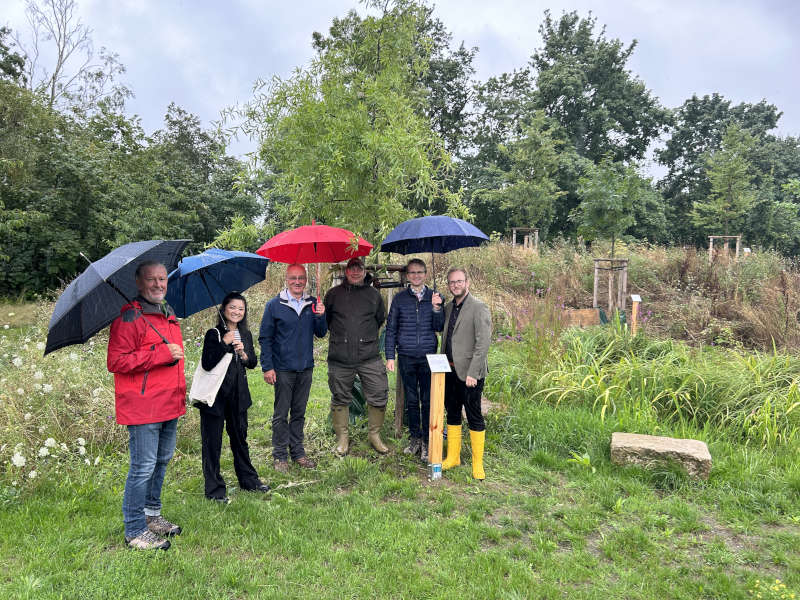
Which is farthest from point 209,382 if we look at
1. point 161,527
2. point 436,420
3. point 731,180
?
point 731,180

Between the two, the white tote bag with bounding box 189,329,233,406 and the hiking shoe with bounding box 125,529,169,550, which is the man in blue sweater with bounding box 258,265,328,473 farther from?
the hiking shoe with bounding box 125,529,169,550

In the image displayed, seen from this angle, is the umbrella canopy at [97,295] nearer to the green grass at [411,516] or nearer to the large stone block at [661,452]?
the green grass at [411,516]

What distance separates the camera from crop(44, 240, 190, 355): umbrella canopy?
250 centimetres

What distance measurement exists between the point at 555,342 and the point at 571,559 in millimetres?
3493

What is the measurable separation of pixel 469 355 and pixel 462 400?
0.45 metres

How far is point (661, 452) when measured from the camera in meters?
4.08

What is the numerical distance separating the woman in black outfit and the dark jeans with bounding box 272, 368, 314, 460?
20.9 inches

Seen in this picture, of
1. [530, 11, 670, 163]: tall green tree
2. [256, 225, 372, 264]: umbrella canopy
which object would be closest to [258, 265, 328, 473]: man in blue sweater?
[256, 225, 372, 264]: umbrella canopy

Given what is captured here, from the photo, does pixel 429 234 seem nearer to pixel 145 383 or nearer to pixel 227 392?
pixel 227 392

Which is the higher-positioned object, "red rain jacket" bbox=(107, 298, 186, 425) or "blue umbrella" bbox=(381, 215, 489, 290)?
"blue umbrella" bbox=(381, 215, 489, 290)

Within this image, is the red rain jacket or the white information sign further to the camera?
the white information sign

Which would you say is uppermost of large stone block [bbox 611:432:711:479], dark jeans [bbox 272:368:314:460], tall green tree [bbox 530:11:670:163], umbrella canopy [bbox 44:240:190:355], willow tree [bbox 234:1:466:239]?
tall green tree [bbox 530:11:670:163]

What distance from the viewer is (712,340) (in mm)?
8008

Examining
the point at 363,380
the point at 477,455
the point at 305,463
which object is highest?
the point at 363,380
